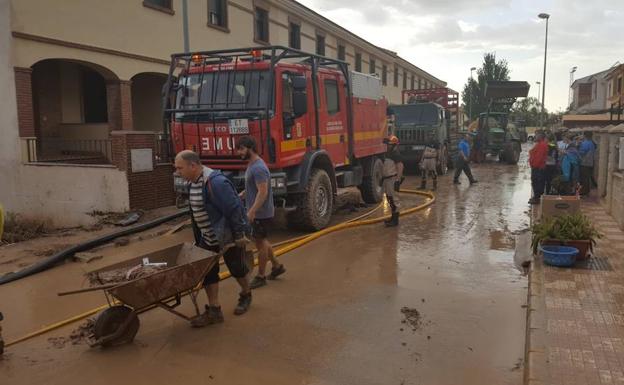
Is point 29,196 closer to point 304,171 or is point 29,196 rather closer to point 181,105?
point 181,105

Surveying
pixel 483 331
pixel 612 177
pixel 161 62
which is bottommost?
pixel 483 331

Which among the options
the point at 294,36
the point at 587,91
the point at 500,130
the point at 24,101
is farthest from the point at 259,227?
the point at 587,91

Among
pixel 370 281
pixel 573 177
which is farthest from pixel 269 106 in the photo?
pixel 573 177

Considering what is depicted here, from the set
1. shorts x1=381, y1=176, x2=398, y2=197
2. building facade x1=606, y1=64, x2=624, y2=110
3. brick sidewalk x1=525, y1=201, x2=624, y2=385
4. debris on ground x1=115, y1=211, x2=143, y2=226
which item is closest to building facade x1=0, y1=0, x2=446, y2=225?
debris on ground x1=115, y1=211, x2=143, y2=226

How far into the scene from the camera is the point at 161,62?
16.5m

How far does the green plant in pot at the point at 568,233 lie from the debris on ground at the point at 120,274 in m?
4.87

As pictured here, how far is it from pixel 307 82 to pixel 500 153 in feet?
63.2

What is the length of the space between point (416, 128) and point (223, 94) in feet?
37.8

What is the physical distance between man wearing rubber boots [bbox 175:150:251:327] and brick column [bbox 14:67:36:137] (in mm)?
8982

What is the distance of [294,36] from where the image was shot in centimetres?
2403

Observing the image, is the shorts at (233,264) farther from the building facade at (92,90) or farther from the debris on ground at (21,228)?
the debris on ground at (21,228)

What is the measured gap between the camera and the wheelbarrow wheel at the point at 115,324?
4617 mm

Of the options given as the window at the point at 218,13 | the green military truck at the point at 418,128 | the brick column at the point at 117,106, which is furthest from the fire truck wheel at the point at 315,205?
the window at the point at 218,13

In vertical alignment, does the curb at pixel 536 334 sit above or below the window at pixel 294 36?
below
